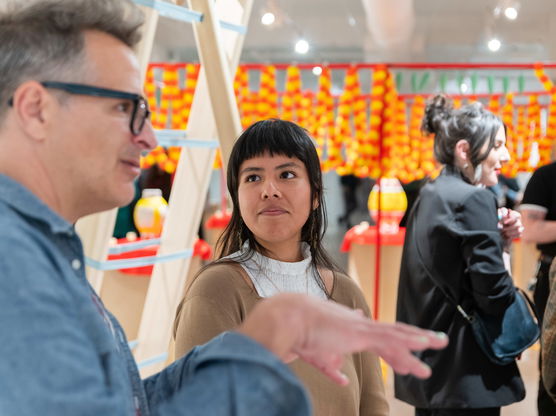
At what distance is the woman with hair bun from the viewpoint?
2.31 m

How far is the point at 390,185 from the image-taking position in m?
5.14

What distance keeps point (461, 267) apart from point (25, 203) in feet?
6.24

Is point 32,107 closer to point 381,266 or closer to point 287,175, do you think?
point 287,175

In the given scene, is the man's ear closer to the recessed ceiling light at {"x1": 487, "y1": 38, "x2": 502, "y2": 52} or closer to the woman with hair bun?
the woman with hair bun

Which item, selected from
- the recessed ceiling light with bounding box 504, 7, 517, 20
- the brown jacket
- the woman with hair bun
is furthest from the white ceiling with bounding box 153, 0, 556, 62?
the brown jacket

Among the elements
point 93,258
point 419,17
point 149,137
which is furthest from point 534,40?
point 149,137

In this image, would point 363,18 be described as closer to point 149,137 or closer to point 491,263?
point 491,263

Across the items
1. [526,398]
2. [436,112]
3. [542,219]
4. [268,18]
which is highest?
[268,18]

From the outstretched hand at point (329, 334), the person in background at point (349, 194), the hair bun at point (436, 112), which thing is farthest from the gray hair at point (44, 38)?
the person in background at point (349, 194)

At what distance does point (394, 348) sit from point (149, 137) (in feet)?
1.22

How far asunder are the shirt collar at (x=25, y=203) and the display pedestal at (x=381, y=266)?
13.9 ft

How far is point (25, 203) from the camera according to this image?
71cm

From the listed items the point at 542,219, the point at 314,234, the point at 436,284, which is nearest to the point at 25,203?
the point at 314,234

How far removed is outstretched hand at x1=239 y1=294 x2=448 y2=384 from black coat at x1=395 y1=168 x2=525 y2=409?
5.41ft
